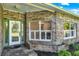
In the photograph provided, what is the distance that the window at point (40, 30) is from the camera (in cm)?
664

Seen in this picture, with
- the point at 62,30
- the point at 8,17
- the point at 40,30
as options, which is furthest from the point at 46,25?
the point at 8,17

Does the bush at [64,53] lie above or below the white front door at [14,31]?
below

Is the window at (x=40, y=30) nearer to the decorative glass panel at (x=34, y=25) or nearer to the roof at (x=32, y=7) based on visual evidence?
the decorative glass panel at (x=34, y=25)

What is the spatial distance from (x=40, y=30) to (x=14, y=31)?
48 cm

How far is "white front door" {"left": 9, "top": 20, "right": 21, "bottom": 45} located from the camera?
21.8 feet

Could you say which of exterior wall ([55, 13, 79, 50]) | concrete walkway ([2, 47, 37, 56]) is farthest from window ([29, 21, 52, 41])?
concrete walkway ([2, 47, 37, 56])

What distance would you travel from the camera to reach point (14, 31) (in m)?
6.64

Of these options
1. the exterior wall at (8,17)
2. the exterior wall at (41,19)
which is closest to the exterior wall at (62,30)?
the exterior wall at (41,19)

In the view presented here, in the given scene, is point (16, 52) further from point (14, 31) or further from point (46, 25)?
point (46, 25)

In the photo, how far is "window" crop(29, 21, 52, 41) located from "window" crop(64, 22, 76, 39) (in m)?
0.30

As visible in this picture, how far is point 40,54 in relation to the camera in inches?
261

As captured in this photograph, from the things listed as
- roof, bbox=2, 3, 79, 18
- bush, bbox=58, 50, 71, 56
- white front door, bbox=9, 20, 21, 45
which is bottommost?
bush, bbox=58, 50, 71, 56

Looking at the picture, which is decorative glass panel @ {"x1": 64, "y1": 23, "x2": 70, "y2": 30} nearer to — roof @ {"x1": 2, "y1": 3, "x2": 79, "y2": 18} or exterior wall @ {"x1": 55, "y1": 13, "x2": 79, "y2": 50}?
exterior wall @ {"x1": 55, "y1": 13, "x2": 79, "y2": 50}

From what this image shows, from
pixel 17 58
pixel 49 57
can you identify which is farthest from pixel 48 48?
pixel 17 58
